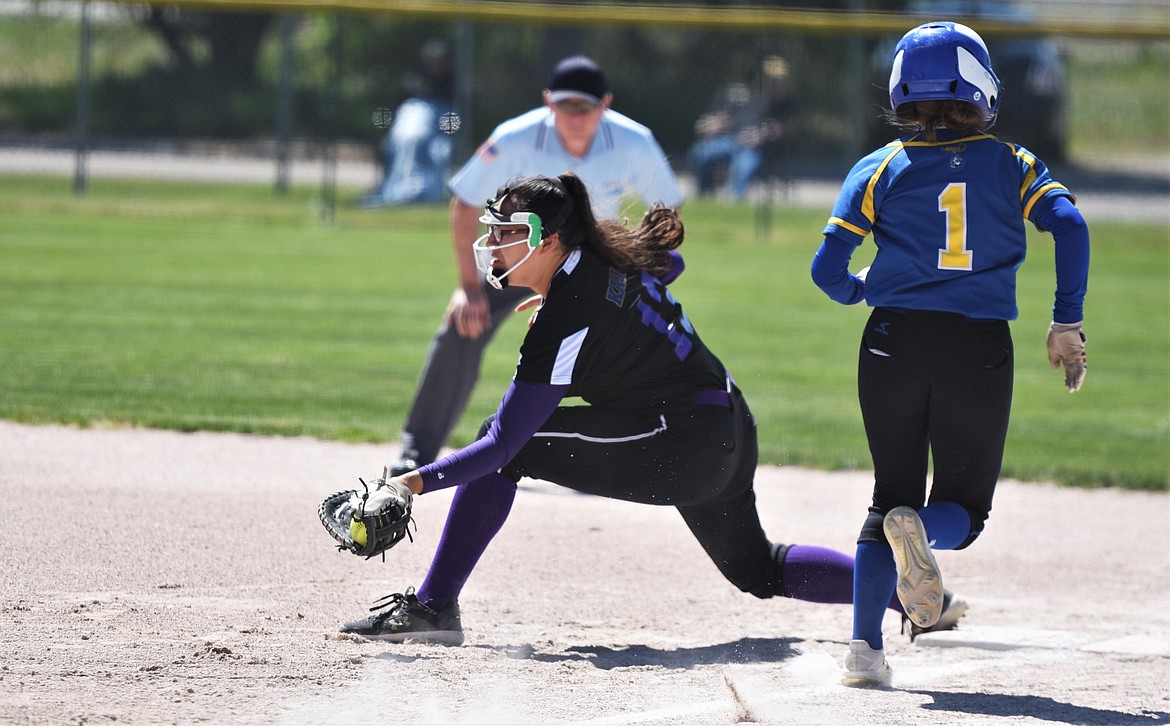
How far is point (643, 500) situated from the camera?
4.30 meters

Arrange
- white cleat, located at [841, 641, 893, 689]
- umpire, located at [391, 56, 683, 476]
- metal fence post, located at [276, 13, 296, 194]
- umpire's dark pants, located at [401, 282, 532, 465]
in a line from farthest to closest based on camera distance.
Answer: metal fence post, located at [276, 13, 296, 194]
umpire's dark pants, located at [401, 282, 532, 465]
umpire, located at [391, 56, 683, 476]
white cleat, located at [841, 641, 893, 689]

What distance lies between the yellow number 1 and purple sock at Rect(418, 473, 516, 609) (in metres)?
1.41

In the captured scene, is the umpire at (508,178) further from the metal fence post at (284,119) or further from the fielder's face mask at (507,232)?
the metal fence post at (284,119)

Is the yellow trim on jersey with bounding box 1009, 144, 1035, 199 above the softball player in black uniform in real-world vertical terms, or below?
above

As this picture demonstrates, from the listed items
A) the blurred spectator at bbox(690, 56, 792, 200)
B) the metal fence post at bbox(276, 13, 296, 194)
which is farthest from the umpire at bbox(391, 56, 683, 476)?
the metal fence post at bbox(276, 13, 296, 194)

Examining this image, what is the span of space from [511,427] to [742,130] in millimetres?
14697

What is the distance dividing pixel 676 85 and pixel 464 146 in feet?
10.8

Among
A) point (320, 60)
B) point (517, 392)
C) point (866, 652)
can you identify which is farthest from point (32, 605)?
point (320, 60)

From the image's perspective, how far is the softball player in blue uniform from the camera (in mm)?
3938

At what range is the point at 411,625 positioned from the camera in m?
4.42

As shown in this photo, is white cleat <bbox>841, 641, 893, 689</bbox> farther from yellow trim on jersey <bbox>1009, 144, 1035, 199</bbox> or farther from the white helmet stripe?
the white helmet stripe

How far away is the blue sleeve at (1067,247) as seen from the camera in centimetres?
386

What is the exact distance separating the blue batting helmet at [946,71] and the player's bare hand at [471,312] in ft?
9.52

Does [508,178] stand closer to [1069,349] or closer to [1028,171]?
[1028,171]
